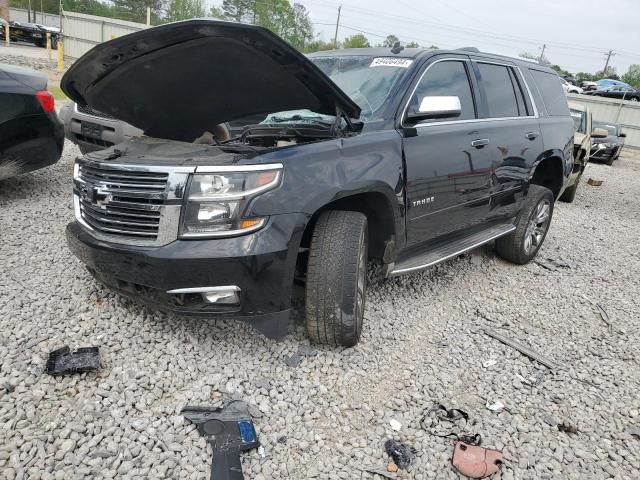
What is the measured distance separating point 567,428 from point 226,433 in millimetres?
1808

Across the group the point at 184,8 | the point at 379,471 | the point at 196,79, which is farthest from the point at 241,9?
the point at 379,471

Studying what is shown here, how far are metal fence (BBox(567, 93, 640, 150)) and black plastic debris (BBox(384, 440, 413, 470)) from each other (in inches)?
980

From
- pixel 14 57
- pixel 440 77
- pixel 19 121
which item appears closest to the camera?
pixel 440 77

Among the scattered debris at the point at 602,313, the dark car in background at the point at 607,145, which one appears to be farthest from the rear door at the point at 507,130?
the dark car in background at the point at 607,145

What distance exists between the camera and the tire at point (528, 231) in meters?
4.88

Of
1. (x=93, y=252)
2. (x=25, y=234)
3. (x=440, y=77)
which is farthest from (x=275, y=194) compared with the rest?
(x=25, y=234)

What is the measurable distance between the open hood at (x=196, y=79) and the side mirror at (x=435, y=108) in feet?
1.51

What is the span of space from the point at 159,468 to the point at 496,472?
1.53 meters

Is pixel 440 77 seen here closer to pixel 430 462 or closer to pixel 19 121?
pixel 430 462

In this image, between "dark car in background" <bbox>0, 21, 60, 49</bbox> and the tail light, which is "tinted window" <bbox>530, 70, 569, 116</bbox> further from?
"dark car in background" <bbox>0, 21, 60, 49</bbox>

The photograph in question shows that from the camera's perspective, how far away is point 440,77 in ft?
12.3

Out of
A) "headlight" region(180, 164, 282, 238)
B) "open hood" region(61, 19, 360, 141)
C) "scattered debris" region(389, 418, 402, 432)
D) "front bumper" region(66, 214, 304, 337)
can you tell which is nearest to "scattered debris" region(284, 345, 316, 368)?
"front bumper" region(66, 214, 304, 337)

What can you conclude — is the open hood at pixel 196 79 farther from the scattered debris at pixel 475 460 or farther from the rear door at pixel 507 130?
the scattered debris at pixel 475 460

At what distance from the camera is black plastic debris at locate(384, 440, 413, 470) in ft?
7.57
